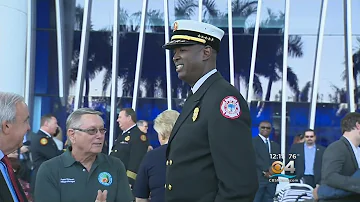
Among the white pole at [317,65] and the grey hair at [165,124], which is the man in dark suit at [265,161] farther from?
the white pole at [317,65]

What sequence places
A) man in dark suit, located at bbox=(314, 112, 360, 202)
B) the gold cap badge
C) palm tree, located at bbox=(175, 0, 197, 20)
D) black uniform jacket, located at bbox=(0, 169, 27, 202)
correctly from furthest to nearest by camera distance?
palm tree, located at bbox=(175, 0, 197, 20) → man in dark suit, located at bbox=(314, 112, 360, 202) → the gold cap badge → black uniform jacket, located at bbox=(0, 169, 27, 202)

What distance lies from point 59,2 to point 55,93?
258 cm

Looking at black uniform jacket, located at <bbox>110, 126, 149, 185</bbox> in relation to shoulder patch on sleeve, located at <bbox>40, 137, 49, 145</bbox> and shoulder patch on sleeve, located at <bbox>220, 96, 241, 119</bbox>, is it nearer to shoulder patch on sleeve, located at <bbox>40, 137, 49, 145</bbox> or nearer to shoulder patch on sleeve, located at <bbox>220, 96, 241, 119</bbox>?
shoulder patch on sleeve, located at <bbox>40, 137, 49, 145</bbox>

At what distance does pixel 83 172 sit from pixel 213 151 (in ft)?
4.36

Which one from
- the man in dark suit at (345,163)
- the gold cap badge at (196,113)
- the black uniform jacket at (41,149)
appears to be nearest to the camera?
the gold cap badge at (196,113)

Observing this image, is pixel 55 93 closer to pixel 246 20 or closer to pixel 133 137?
pixel 246 20

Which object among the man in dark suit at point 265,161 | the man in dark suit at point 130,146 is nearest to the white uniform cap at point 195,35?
the man in dark suit at point 130,146

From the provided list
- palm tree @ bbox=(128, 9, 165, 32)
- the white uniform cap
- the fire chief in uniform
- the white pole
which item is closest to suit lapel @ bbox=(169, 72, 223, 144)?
the fire chief in uniform

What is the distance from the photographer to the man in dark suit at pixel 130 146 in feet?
26.4

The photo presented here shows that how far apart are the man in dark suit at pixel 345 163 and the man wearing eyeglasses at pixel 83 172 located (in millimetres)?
1655

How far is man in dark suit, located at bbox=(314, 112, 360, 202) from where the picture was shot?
432 centimetres

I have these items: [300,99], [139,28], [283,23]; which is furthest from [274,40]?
[139,28]

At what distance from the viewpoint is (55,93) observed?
52.3 ft

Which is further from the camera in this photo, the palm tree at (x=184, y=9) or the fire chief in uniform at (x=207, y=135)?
the palm tree at (x=184, y=9)
